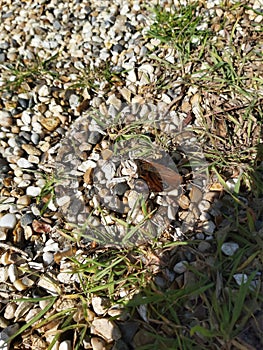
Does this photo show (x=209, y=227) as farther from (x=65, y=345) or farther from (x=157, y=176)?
(x=65, y=345)

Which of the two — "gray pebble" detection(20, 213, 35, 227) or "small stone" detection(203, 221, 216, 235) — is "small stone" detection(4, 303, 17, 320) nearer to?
"gray pebble" detection(20, 213, 35, 227)

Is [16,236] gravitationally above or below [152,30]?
below

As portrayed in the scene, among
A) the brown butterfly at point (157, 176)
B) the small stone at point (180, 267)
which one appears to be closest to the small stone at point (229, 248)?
the small stone at point (180, 267)

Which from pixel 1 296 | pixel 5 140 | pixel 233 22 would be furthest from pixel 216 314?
pixel 233 22

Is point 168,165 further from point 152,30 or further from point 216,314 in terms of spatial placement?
point 152,30

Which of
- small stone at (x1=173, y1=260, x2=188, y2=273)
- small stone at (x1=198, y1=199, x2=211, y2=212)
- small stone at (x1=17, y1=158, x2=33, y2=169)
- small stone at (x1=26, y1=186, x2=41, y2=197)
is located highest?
small stone at (x1=198, y1=199, x2=211, y2=212)

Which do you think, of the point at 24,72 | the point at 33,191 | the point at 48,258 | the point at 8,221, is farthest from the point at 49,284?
the point at 24,72

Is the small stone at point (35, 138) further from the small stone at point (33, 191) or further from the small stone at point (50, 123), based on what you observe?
the small stone at point (33, 191)

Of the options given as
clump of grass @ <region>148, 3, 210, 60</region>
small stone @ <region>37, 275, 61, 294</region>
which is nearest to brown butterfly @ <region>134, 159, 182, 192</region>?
small stone @ <region>37, 275, 61, 294</region>
